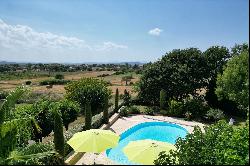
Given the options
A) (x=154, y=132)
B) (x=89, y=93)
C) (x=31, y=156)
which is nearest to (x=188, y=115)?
(x=154, y=132)

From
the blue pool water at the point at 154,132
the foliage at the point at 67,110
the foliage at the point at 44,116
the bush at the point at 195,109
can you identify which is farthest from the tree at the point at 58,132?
the bush at the point at 195,109

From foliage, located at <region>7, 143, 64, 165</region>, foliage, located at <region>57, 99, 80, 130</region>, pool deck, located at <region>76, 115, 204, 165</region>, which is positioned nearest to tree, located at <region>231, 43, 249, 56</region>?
pool deck, located at <region>76, 115, 204, 165</region>

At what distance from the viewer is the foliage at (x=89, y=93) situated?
1265 inches

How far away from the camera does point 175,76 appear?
1454 inches

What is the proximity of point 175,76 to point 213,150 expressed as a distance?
1071 inches

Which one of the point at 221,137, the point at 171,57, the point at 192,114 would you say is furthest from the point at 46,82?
the point at 221,137

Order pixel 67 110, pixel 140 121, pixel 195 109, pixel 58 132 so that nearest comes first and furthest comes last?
pixel 58 132 < pixel 67 110 < pixel 140 121 < pixel 195 109

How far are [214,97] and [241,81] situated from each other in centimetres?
1224

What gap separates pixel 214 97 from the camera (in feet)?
123

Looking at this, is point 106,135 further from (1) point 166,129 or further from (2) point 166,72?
(2) point 166,72

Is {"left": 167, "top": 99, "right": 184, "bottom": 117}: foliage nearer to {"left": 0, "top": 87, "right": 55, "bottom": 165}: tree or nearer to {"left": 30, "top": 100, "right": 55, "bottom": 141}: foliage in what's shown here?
{"left": 30, "top": 100, "right": 55, "bottom": 141}: foliage

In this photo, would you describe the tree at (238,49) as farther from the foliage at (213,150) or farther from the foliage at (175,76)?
the foliage at (213,150)

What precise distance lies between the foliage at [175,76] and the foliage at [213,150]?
83.2 feet

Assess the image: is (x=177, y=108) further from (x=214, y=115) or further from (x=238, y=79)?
(x=238, y=79)
